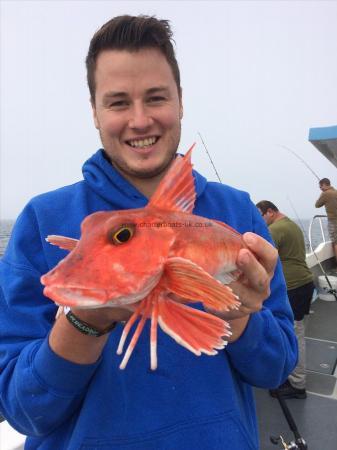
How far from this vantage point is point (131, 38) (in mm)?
1626

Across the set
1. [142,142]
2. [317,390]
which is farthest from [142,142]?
[317,390]

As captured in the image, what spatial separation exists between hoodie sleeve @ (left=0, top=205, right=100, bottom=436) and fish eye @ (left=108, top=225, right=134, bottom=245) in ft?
1.72

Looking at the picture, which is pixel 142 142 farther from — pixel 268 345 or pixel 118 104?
pixel 268 345

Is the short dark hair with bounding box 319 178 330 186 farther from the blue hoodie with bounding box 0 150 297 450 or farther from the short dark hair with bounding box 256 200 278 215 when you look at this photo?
the blue hoodie with bounding box 0 150 297 450

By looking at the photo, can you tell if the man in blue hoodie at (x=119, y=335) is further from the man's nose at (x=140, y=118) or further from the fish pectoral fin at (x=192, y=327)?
the fish pectoral fin at (x=192, y=327)

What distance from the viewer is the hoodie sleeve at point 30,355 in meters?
1.32

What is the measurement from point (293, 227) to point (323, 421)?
2.43 metres

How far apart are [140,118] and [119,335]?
35.4 inches

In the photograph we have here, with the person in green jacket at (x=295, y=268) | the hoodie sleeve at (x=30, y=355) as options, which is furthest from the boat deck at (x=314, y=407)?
the hoodie sleeve at (x=30, y=355)

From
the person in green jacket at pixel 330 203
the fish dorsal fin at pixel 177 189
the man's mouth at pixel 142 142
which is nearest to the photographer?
the fish dorsal fin at pixel 177 189

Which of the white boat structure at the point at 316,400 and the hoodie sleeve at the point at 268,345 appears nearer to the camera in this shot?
the hoodie sleeve at the point at 268,345

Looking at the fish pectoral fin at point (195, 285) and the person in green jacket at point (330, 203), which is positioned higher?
the fish pectoral fin at point (195, 285)

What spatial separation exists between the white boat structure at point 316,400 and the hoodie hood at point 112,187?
1.44m

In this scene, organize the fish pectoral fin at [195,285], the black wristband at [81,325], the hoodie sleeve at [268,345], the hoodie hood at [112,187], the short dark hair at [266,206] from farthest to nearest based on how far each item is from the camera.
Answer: the short dark hair at [266,206] < the hoodie hood at [112,187] < the hoodie sleeve at [268,345] < the black wristband at [81,325] < the fish pectoral fin at [195,285]
